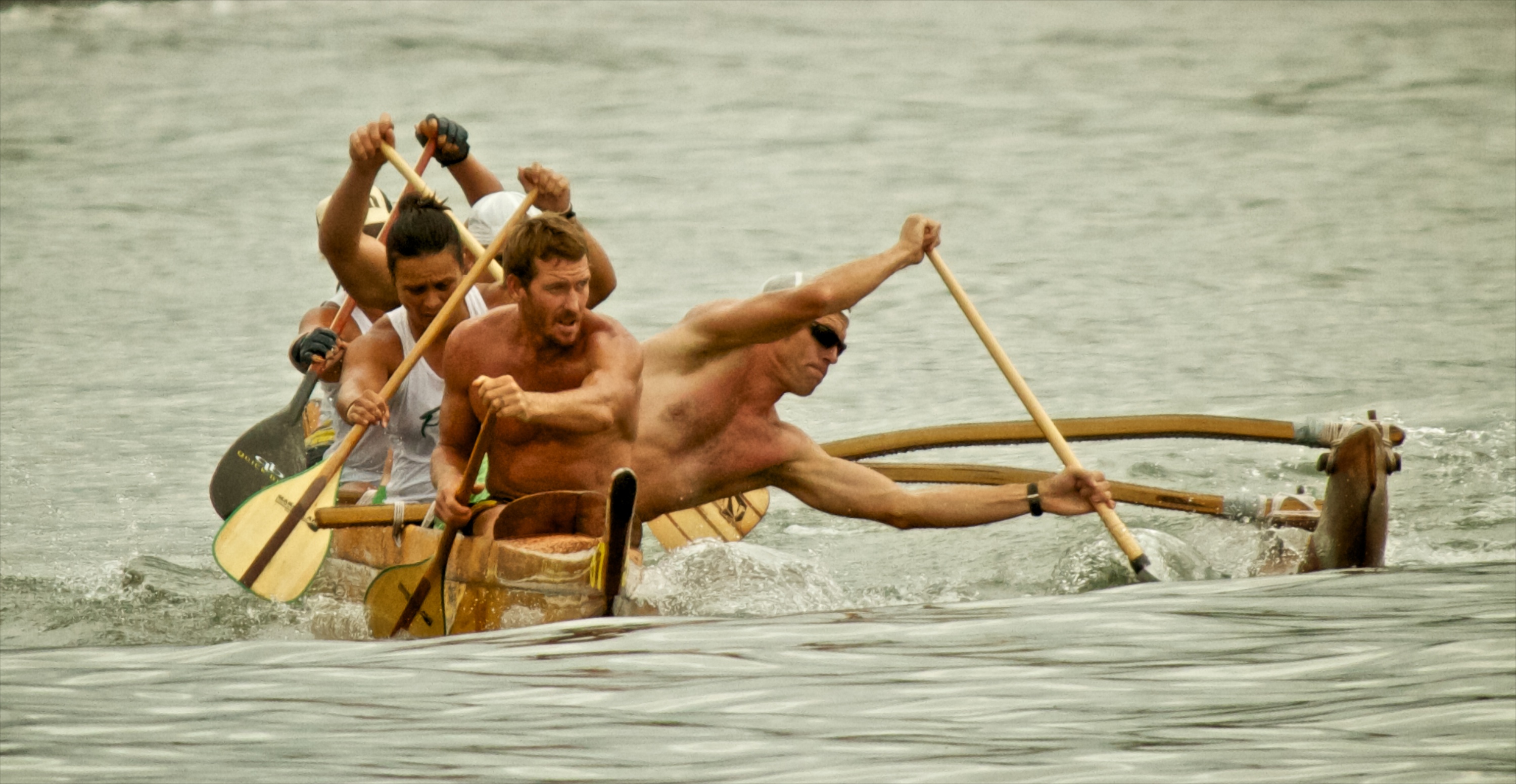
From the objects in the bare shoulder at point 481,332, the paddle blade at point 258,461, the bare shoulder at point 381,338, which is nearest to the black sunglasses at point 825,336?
the bare shoulder at point 481,332

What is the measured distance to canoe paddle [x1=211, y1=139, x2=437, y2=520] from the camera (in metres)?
6.79

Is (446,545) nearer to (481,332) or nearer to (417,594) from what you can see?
(417,594)

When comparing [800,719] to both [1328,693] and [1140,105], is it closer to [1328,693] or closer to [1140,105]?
[1328,693]

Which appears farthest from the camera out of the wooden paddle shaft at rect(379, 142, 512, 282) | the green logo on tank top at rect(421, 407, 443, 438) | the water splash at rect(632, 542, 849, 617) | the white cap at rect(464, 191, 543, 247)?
the white cap at rect(464, 191, 543, 247)

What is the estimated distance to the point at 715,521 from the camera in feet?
22.9

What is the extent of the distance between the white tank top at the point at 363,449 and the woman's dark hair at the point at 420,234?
2.75 ft

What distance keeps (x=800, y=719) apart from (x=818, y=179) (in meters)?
12.8

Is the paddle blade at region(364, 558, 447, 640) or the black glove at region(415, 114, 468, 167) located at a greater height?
the black glove at region(415, 114, 468, 167)

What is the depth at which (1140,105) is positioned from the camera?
18.7 metres

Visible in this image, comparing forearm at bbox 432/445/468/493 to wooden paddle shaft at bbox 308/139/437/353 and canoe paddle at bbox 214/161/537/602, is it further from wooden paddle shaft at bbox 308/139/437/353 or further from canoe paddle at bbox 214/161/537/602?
wooden paddle shaft at bbox 308/139/437/353

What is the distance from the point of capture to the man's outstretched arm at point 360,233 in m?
5.80

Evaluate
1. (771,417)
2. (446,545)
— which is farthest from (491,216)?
(446,545)

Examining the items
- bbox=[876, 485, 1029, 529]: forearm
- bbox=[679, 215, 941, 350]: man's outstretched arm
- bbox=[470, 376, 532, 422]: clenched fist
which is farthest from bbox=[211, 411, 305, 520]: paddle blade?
bbox=[470, 376, 532, 422]: clenched fist

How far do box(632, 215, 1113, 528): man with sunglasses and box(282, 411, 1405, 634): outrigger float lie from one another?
497 mm
